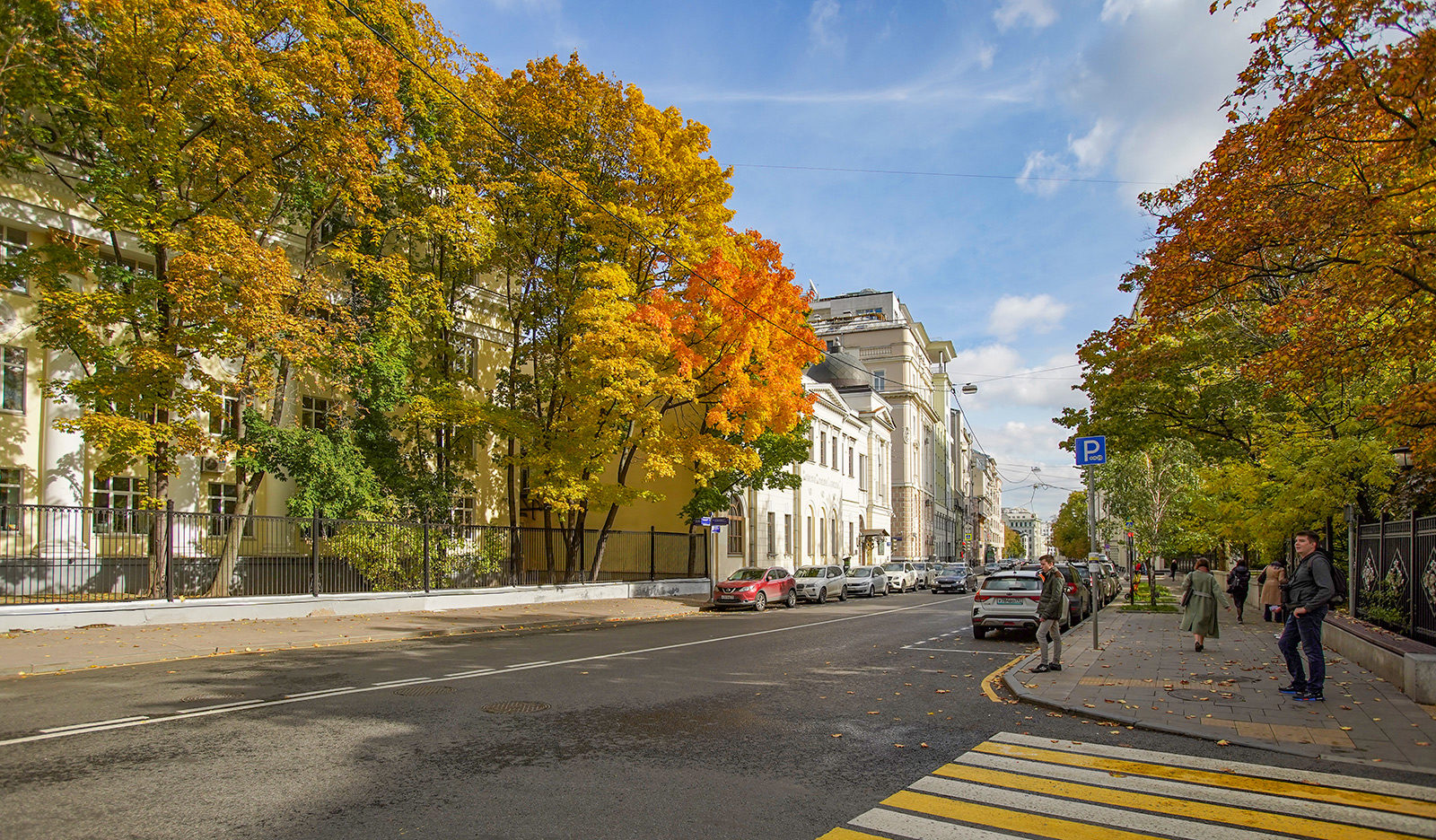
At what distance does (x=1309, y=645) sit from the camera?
916cm

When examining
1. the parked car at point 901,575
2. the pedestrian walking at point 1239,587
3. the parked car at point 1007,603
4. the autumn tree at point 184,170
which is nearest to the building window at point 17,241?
the autumn tree at point 184,170

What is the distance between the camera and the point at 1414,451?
33.0 feet

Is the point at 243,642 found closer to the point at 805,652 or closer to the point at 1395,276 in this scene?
the point at 805,652

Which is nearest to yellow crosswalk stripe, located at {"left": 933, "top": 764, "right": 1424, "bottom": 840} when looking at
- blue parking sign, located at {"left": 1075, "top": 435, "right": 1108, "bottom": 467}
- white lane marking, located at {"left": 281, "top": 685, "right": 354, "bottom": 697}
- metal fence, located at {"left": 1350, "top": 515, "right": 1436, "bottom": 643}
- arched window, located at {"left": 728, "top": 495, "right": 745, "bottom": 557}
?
white lane marking, located at {"left": 281, "top": 685, "right": 354, "bottom": 697}

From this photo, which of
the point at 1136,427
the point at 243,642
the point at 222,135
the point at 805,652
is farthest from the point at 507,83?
the point at 1136,427

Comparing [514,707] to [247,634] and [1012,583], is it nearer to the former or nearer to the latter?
[247,634]

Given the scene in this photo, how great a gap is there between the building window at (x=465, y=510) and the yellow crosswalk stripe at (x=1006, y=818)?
25849 mm

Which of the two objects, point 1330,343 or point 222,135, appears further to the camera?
point 222,135

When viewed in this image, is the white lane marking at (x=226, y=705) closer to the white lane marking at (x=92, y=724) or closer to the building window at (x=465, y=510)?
the white lane marking at (x=92, y=724)

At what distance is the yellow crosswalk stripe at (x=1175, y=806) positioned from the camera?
5.09 metres

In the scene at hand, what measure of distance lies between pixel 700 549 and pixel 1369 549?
24.5 metres

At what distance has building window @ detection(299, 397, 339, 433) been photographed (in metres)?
27.0

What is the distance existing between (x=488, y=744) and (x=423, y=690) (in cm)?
303

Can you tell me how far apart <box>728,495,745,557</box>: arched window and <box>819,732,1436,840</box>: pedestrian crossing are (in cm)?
3181
